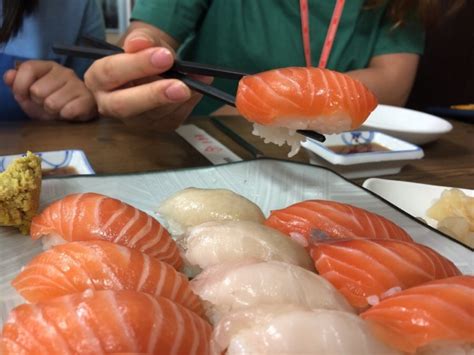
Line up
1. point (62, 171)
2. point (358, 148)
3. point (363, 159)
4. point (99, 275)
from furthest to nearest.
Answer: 1. point (358, 148)
2. point (363, 159)
3. point (62, 171)
4. point (99, 275)

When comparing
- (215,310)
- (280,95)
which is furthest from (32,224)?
(280,95)

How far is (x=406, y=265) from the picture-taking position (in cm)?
84

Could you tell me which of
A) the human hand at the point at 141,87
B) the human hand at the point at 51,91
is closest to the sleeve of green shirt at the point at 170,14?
the human hand at the point at 51,91

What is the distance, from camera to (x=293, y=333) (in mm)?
629

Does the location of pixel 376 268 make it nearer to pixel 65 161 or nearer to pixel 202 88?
pixel 202 88

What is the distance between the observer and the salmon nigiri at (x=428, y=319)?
2.20 feet

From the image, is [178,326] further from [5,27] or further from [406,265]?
[5,27]

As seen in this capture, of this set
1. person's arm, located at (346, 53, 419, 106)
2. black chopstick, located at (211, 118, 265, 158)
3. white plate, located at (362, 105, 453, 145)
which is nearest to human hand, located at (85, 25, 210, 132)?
black chopstick, located at (211, 118, 265, 158)

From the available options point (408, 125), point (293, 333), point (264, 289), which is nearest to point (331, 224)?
point (264, 289)

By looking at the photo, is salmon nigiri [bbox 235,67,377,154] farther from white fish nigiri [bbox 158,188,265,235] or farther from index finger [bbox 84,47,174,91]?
index finger [bbox 84,47,174,91]

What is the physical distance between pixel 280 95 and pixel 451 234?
54cm

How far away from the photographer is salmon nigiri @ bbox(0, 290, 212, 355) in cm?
56

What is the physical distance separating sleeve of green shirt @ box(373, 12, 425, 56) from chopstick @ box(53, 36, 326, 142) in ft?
4.65

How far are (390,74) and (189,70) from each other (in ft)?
4.68
